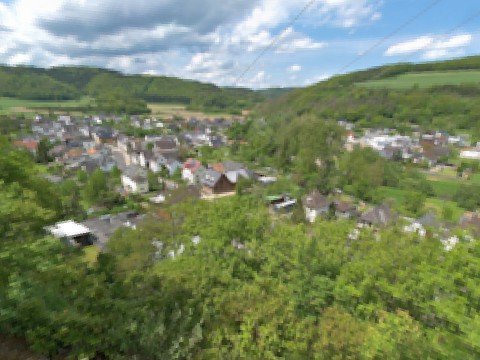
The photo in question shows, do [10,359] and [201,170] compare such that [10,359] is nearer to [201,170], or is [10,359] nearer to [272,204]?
[272,204]

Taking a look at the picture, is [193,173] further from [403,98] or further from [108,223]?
[403,98]

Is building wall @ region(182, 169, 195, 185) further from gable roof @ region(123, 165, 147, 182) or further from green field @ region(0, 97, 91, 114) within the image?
green field @ region(0, 97, 91, 114)

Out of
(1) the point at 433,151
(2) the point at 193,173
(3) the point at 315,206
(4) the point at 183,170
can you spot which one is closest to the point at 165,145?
(4) the point at 183,170

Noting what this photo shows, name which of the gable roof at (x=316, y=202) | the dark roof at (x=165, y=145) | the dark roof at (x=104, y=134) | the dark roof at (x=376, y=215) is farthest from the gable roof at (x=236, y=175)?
the dark roof at (x=104, y=134)

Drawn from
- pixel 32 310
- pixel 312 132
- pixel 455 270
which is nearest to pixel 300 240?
pixel 455 270

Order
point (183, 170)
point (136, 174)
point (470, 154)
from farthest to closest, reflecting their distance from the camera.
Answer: point (470, 154) → point (183, 170) → point (136, 174)

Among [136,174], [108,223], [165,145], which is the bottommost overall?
[108,223]
